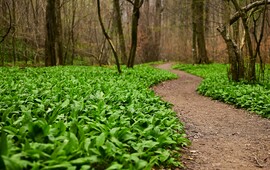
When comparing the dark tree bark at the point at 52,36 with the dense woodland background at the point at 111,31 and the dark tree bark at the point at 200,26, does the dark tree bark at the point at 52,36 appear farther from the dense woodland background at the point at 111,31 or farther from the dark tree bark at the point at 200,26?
the dark tree bark at the point at 200,26

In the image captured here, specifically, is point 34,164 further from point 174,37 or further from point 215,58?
point 174,37

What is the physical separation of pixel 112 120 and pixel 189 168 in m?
1.29

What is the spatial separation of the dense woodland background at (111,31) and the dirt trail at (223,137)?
395 cm

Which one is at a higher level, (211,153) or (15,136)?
(15,136)

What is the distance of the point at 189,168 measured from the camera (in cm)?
386

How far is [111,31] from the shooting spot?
26.9 m

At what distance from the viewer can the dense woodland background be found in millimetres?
17114

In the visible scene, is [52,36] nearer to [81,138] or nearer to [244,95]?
[244,95]

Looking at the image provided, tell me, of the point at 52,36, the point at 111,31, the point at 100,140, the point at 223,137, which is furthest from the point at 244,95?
the point at 111,31

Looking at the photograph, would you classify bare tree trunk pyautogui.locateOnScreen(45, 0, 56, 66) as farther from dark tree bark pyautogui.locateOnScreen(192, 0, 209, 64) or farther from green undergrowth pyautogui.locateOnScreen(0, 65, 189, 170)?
green undergrowth pyautogui.locateOnScreen(0, 65, 189, 170)

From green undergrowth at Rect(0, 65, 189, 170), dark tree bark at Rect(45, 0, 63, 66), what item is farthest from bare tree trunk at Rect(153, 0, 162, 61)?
green undergrowth at Rect(0, 65, 189, 170)

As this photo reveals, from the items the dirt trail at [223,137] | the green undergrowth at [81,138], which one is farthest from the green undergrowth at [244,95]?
the green undergrowth at [81,138]

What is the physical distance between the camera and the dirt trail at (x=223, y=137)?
162 inches

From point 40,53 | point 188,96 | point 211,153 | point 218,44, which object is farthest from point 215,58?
point 211,153
